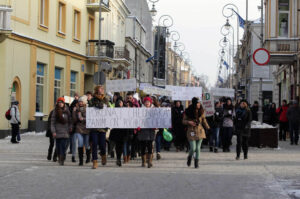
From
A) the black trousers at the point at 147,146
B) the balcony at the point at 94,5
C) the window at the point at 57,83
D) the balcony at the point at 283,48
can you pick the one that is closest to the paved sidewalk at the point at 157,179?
the black trousers at the point at 147,146

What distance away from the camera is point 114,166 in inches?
576

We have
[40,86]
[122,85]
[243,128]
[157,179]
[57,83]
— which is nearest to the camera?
[157,179]

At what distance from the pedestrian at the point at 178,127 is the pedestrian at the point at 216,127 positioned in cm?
104

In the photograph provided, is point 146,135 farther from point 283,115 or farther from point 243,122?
point 283,115

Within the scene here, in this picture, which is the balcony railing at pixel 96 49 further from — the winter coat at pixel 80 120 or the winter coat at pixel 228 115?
the winter coat at pixel 80 120

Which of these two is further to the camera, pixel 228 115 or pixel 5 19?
pixel 5 19

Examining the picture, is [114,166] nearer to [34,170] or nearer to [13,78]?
[34,170]

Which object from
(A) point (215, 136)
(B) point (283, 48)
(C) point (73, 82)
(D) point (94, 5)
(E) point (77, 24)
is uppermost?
(D) point (94, 5)

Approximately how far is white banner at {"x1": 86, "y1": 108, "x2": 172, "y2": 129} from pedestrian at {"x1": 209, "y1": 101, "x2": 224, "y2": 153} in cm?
503

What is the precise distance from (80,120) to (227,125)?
6968 millimetres

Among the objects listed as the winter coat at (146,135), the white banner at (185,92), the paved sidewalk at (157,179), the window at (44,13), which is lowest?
the paved sidewalk at (157,179)

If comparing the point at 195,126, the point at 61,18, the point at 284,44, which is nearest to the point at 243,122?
the point at 195,126

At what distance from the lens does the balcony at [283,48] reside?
3384 centimetres

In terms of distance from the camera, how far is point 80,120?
14.6m
